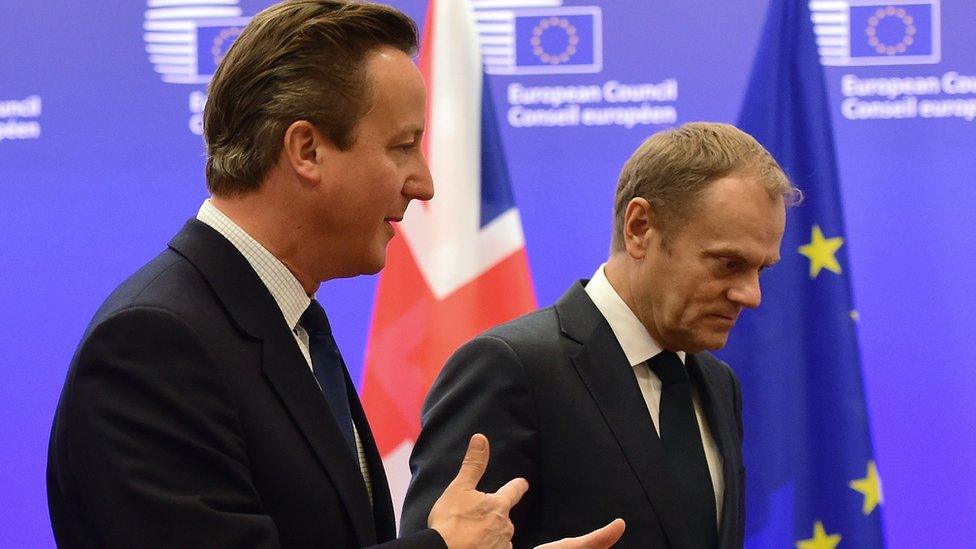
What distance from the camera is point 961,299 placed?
3.60m

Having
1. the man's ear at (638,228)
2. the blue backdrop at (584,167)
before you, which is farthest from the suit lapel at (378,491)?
the blue backdrop at (584,167)

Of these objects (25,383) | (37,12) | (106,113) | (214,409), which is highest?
(37,12)

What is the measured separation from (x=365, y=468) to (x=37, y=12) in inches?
122

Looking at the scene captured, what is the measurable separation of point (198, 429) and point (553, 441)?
83cm

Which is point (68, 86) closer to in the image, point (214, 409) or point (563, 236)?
point (563, 236)

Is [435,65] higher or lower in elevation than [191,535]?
higher

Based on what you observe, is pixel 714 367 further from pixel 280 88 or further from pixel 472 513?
pixel 280 88

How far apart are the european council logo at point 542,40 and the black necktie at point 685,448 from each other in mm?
1799

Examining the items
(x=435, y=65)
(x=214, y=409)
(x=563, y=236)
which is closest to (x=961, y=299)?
(x=563, y=236)

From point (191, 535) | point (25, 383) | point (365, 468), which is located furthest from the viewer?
point (25, 383)

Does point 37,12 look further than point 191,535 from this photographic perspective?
Yes

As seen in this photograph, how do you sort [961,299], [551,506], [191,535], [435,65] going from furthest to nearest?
[961,299]
[435,65]
[551,506]
[191,535]

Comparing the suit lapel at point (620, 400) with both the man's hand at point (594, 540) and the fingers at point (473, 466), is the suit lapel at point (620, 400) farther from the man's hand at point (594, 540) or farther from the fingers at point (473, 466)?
the fingers at point (473, 466)

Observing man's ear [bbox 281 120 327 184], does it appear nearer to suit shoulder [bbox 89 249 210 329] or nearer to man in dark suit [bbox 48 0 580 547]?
man in dark suit [bbox 48 0 580 547]
